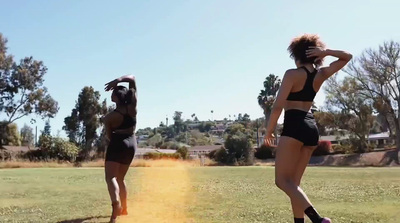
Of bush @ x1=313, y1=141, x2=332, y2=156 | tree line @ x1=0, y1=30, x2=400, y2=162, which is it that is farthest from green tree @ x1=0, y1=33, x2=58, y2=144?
bush @ x1=313, y1=141, x2=332, y2=156

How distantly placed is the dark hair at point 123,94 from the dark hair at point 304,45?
2.50 metres

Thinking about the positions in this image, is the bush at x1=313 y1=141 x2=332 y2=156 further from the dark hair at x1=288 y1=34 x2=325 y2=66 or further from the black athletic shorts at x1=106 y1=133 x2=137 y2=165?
the dark hair at x1=288 y1=34 x2=325 y2=66

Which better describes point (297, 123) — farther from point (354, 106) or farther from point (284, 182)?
point (354, 106)

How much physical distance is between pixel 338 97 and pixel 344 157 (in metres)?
7.89

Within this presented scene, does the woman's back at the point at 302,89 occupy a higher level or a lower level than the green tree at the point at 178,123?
lower

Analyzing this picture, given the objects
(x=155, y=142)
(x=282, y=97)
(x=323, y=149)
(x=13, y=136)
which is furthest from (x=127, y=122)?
(x=155, y=142)

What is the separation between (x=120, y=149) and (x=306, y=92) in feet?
8.98

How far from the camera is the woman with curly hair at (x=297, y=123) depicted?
362 cm

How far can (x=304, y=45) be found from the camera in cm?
387

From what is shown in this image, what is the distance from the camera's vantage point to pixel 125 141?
551 centimetres

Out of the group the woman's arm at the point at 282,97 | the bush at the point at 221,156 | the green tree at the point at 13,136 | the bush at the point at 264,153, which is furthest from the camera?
the green tree at the point at 13,136

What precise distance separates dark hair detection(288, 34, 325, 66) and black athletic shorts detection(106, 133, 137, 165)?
263 cm

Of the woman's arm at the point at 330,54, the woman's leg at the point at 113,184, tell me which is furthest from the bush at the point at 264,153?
the woman's arm at the point at 330,54

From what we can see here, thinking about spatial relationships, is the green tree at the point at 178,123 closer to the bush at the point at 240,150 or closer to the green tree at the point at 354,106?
the green tree at the point at 354,106
